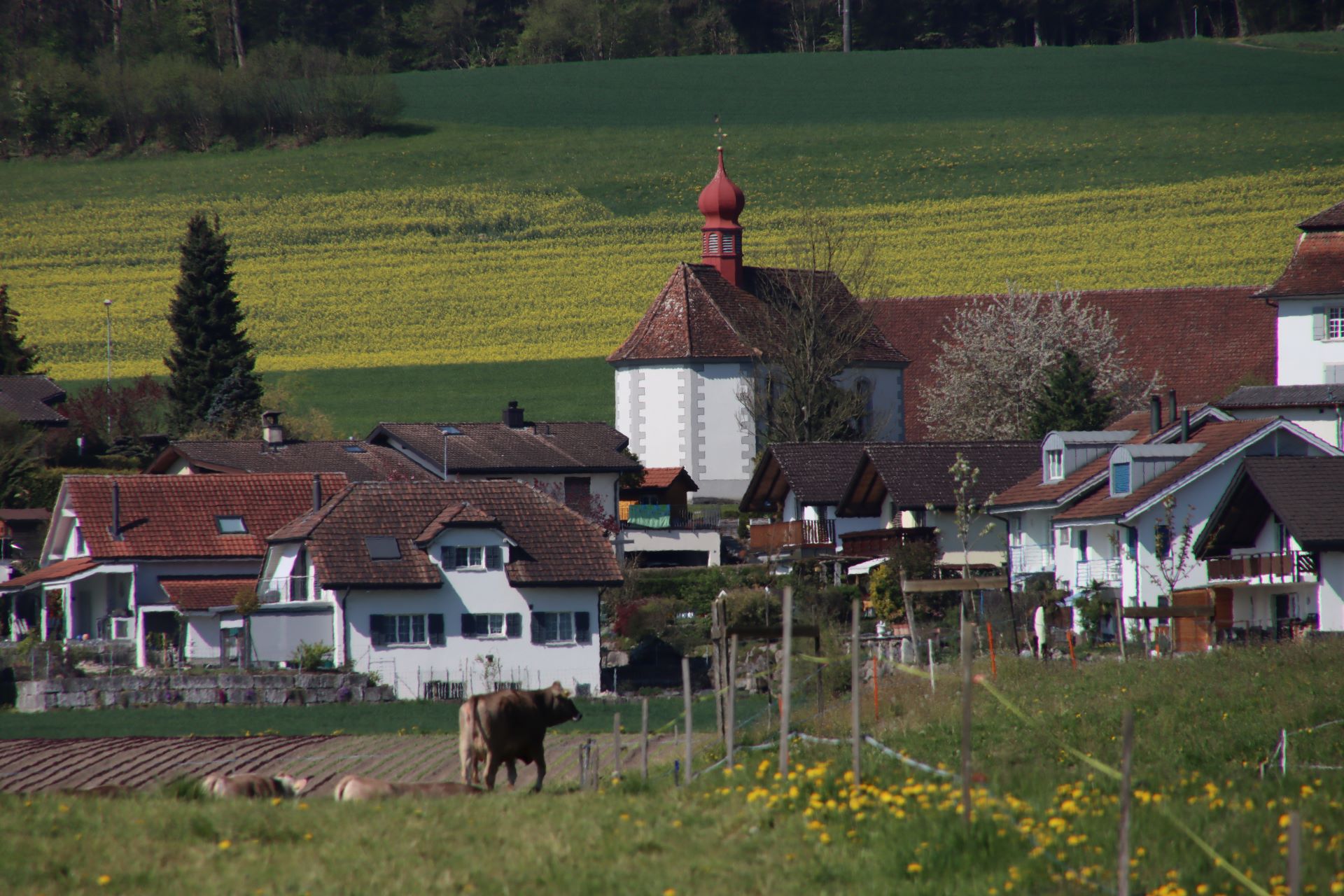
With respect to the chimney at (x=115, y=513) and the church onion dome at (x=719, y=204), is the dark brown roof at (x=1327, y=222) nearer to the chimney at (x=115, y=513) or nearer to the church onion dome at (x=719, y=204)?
the church onion dome at (x=719, y=204)

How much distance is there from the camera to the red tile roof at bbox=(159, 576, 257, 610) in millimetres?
45531

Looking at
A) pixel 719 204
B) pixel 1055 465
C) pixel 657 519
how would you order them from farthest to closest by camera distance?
pixel 719 204
pixel 657 519
pixel 1055 465

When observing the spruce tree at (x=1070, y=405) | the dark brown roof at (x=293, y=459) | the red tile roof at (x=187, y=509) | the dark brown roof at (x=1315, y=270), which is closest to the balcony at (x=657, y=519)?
the dark brown roof at (x=293, y=459)

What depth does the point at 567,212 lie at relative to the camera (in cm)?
10288

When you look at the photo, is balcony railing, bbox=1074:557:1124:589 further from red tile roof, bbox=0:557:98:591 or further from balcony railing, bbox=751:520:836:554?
red tile roof, bbox=0:557:98:591

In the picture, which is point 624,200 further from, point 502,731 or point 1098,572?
A: point 502,731

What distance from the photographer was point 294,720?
1427 inches

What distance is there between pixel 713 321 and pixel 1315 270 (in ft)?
77.6

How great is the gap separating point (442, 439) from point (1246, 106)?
6952cm

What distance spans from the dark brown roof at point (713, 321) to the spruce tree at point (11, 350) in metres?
26.2

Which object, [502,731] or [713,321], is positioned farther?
[713,321]

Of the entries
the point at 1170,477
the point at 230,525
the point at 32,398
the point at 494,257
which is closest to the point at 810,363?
the point at 230,525

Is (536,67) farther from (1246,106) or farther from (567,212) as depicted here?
(1246,106)

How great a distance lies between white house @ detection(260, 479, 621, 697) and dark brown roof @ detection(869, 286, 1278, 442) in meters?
29.9
